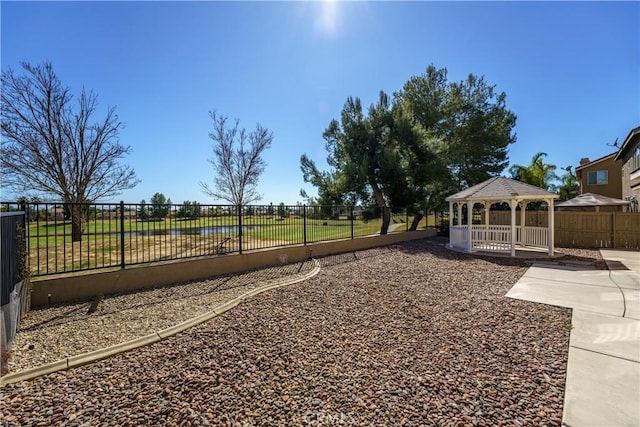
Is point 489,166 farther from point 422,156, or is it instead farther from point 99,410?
point 99,410

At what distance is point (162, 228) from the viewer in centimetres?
795

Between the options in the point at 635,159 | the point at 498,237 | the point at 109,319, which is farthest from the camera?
the point at 635,159

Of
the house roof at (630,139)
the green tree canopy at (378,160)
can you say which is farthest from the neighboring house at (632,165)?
the green tree canopy at (378,160)

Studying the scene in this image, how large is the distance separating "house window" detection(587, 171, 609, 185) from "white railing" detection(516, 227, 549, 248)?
18.5m

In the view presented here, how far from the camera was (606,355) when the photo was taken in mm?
3211

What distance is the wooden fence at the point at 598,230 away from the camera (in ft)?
39.7

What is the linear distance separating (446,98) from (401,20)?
15.6m

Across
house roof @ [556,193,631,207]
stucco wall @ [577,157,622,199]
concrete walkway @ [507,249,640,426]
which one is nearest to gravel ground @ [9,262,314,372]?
concrete walkway @ [507,249,640,426]

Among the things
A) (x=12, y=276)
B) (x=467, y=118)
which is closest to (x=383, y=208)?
(x=12, y=276)

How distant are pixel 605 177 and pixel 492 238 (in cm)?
2070

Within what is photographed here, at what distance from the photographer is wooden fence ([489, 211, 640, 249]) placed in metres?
12.1

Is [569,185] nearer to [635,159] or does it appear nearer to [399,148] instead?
[635,159]

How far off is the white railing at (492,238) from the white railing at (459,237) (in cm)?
39

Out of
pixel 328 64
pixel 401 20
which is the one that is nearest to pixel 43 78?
pixel 328 64
